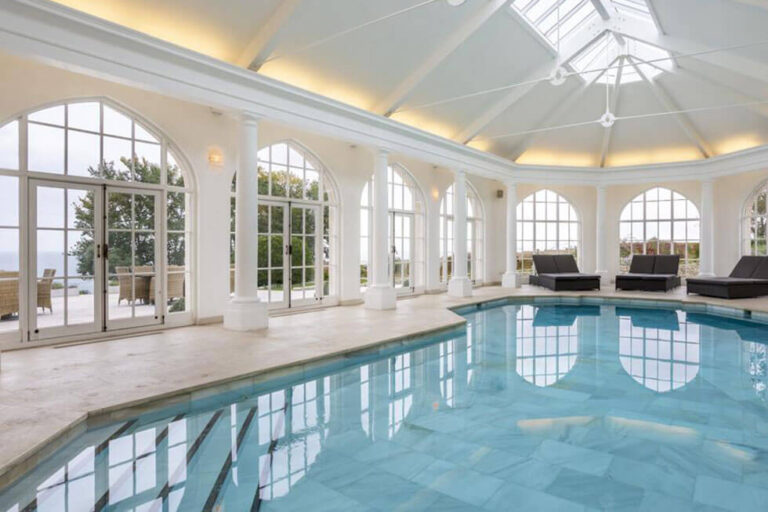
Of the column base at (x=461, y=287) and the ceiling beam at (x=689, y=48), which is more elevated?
the ceiling beam at (x=689, y=48)

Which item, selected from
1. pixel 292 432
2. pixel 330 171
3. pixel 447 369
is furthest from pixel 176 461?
pixel 330 171

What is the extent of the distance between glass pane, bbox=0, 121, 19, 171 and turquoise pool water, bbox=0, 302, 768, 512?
3.69 meters

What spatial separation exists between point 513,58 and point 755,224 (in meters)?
8.72

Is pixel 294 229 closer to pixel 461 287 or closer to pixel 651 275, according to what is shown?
pixel 461 287

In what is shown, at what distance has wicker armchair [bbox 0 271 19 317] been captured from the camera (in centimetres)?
522

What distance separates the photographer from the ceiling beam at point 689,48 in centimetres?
795

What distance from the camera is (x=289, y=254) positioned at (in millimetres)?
8328

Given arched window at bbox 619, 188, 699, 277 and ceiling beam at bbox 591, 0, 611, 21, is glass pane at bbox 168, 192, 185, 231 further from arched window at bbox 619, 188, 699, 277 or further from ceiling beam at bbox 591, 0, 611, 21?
arched window at bbox 619, 188, 699, 277

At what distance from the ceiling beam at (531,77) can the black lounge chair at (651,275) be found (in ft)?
17.3

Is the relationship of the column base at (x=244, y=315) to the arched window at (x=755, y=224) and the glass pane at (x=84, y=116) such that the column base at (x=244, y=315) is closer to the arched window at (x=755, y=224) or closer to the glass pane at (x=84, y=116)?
the glass pane at (x=84, y=116)

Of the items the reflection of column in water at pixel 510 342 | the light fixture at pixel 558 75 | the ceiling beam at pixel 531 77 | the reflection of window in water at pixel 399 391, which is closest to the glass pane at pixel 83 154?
the reflection of window in water at pixel 399 391

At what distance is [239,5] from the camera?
18.1 ft

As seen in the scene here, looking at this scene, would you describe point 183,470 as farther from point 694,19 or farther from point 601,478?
point 694,19

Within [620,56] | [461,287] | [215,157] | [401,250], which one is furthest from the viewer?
[401,250]
